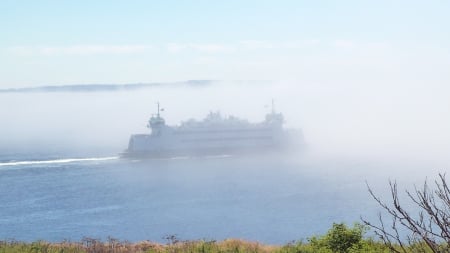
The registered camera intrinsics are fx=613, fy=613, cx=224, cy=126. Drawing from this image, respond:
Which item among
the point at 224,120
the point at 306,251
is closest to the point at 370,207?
the point at 306,251

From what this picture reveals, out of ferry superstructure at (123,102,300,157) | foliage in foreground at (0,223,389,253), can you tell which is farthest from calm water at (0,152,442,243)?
foliage in foreground at (0,223,389,253)

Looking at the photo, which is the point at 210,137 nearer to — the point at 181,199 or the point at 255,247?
the point at 181,199

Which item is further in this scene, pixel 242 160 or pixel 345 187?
pixel 242 160

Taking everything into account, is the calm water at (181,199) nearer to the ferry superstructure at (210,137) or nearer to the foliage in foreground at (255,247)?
the ferry superstructure at (210,137)

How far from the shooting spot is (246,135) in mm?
102375

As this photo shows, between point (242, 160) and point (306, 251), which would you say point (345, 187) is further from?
point (306, 251)

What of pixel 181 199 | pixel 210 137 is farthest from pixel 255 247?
pixel 210 137

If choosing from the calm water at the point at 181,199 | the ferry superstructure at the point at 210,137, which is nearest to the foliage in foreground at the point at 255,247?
the calm water at the point at 181,199

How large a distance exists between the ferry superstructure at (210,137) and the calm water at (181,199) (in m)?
7.14

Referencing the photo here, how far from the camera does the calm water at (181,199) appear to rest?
4500cm

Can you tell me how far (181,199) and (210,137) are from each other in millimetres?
42443

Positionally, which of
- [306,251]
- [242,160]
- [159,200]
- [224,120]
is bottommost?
[306,251]

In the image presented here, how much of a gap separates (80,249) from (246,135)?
3417 inches

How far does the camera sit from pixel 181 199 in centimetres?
5828
